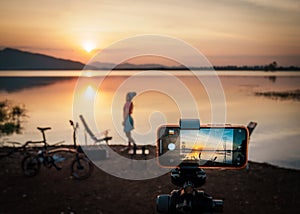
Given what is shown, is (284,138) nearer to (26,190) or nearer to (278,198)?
(278,198)

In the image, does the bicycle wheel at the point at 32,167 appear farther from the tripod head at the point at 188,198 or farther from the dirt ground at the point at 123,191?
the tripod head at the point at 188,198

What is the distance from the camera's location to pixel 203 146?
210 cm

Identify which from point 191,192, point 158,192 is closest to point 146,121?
point 158,192

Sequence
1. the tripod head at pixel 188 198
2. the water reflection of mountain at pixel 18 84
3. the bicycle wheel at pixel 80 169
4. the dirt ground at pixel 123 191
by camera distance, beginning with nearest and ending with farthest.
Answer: the tripod head at pixel 188 198, the dirt ground at pixel 123 191, the bicycle wheel at pixel 80 169, the water reflection of mountain at pixel 18 84

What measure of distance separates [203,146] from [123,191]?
18.5 ft

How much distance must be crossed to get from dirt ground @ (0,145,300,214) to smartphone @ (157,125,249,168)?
453cm

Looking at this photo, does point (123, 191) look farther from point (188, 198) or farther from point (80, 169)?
point (188, 198)

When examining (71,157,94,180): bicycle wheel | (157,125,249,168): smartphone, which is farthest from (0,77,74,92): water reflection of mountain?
(157,125,249,168): smartphone

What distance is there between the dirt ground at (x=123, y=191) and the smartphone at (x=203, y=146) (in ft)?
14.9

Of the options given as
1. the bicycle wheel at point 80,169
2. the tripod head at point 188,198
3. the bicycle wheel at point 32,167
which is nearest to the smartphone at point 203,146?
the tripod head at point 188,198

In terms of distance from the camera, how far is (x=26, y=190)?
7.25 m

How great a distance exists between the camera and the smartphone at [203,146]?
6.67 feet

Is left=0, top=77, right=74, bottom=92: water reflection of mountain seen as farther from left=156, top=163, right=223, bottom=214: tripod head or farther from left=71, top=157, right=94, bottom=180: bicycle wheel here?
left=156, top=163, right=223, bottom=214: tripod head

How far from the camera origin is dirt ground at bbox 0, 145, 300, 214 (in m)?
6.38
